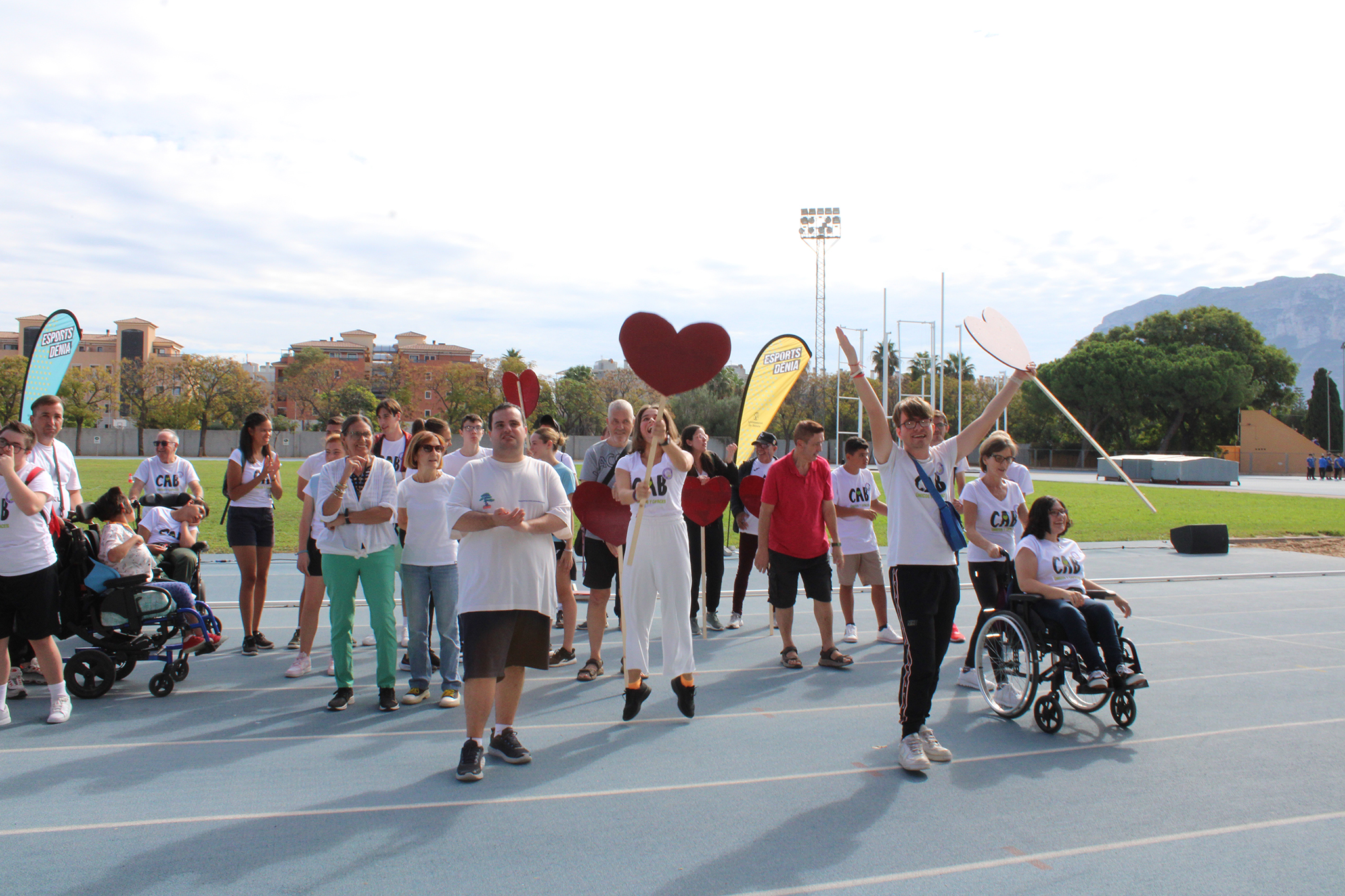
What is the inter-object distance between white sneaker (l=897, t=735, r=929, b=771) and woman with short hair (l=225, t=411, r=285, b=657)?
17.1 feet

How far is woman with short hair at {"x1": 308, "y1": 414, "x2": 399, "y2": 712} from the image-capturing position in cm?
539

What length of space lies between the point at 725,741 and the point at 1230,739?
9.68 feet

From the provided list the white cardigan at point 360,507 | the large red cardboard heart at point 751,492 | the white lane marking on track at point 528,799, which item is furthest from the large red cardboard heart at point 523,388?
the white lane marking on track at point 528,799

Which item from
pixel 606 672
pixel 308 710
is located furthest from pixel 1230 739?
pixel 308 710

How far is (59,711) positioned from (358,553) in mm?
1896

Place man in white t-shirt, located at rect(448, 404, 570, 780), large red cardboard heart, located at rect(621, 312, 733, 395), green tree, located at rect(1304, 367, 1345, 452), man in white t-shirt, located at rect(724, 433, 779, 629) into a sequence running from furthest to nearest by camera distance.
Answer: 1. green tree, located at rect(1304, 367, 1345, 452)
2. man in white t-shirt, located at rect(724, 433, 779, 629)
3. large red cardboard heart, located at rect(621, 312, 733, 395)
4. man in white t-shirt, located at rect(448, 404, 570, 780)

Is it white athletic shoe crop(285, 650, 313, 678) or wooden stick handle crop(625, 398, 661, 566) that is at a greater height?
wooden stick handle crop(625, 398, 661, 566)

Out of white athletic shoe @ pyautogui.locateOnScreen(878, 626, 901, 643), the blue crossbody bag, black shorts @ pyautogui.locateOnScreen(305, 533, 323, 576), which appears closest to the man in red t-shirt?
white athletic shoe @ pyautogui.locateOnScreen(878, 626, 901, 643)

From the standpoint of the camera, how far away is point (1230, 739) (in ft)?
16.2

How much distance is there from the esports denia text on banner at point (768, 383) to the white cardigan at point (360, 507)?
4150 millimetres

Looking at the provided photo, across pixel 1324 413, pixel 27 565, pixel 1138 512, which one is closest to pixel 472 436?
pixel 27 565

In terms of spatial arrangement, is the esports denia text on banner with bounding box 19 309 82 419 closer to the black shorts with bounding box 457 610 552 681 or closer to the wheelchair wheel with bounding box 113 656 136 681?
the wheelchair wheel with bounding box 113 656 136 681

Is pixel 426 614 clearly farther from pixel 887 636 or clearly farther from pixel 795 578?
pixel 887 636

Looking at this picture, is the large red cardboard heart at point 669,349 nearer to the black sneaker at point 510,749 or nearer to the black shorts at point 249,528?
the black sneaker at point 510,749
